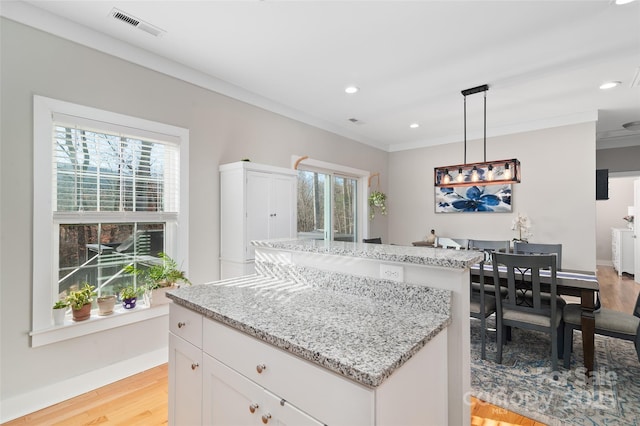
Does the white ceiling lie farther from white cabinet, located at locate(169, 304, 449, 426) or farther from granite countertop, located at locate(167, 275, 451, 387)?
white cabinet, located at locate(169, 304, 449, 426)

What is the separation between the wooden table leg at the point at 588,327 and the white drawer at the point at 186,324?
2.84m

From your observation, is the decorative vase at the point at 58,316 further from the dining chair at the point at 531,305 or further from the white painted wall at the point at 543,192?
the white painted wall at the point at 543,192

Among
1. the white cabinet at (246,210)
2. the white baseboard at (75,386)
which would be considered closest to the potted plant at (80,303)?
the white baseboard at (75,386)

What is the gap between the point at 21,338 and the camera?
2096mm

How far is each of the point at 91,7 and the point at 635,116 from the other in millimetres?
6239

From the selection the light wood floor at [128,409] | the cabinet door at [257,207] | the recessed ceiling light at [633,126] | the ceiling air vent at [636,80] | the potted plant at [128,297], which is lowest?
the light wood floor at [128,409]

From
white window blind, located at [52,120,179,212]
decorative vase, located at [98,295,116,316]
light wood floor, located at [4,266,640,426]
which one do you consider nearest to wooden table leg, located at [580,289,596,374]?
light wood floor, located at [4,266,640,426]

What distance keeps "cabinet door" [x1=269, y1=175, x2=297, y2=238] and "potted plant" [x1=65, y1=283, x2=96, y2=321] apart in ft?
5.23

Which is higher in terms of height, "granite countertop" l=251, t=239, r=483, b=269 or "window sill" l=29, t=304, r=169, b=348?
"granite countertop" l=251, t=239, r=483, b=269

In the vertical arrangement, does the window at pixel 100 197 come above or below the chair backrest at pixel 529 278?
above

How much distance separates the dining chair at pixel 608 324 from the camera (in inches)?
92.0

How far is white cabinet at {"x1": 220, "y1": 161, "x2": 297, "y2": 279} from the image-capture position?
3035 millimetres

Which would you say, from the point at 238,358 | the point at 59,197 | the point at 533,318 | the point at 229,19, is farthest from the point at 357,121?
the point at 238,358

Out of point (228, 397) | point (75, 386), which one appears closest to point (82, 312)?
point (75, 386)
